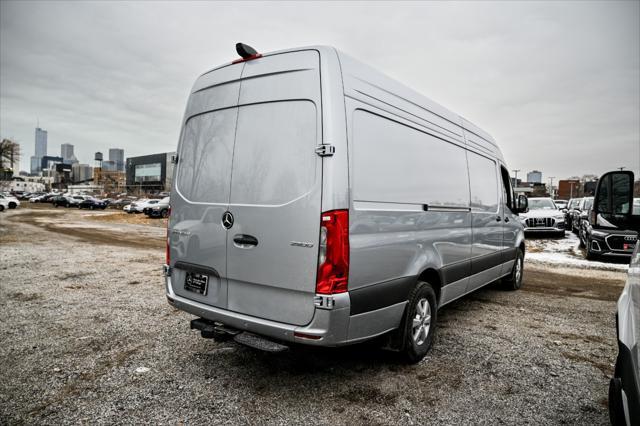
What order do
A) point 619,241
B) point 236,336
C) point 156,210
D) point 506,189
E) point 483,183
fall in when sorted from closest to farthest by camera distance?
1. point 236,336
2. point 483,183
3. point 506,189
4. point 619,241
5. point 156,210

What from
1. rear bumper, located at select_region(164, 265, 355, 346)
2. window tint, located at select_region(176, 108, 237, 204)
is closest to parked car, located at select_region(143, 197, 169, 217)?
window tint, located at select_region(176, 108, 237, 204)

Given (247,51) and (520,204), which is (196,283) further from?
(520,204)

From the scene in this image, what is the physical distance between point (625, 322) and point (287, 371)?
2540 mm

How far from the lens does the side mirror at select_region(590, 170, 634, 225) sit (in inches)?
115

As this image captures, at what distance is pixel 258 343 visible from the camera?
2.91 meters

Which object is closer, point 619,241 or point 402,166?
point 402,166

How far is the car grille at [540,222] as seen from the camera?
15402mm

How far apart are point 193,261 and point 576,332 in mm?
4512

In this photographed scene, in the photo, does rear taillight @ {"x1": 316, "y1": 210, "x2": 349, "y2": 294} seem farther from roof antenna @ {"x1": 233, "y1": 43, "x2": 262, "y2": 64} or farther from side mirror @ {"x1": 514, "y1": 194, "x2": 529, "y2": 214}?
side mirror @ {"x1": 514, "y1": 194, "x2": 529, "y2": 214}

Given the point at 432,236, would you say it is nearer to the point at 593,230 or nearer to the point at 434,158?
the point at 434,158

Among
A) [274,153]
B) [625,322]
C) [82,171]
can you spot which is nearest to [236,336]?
[274,153]

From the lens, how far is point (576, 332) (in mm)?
4719

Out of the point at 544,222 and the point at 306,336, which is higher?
the point at 544,222

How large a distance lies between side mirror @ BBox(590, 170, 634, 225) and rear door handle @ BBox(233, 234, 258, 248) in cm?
260
